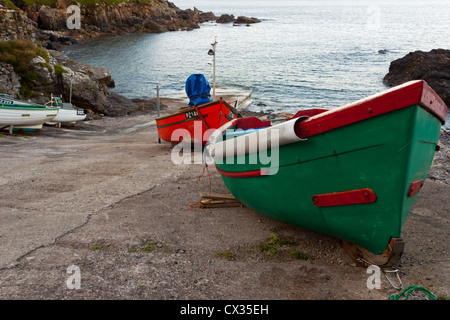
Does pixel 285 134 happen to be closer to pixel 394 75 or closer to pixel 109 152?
pixel 109 152

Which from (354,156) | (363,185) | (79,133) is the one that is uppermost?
(354,156)

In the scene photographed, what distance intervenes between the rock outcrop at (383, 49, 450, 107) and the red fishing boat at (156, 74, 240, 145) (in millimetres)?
20041

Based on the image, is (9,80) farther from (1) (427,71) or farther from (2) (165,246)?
(1) (427,71)

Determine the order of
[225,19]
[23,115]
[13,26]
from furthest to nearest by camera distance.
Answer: [225,19]
[13,26]
[23,115]

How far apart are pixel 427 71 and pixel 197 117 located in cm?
2517

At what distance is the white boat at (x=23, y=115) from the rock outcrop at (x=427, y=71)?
24.3 m

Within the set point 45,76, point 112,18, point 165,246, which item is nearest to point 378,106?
point 165,246

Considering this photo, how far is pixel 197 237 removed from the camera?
5.62 m

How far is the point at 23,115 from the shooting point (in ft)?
50.5

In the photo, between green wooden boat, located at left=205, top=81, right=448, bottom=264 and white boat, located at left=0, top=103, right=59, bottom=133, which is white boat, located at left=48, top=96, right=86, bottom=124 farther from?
green wooden boat, located at left=205, top=81, right=448, bottom=264

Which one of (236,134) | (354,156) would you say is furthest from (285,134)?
(236,134)

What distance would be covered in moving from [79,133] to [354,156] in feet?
54.8

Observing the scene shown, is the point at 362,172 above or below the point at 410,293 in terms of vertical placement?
above

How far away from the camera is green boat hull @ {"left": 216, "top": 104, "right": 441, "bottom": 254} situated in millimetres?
3883
